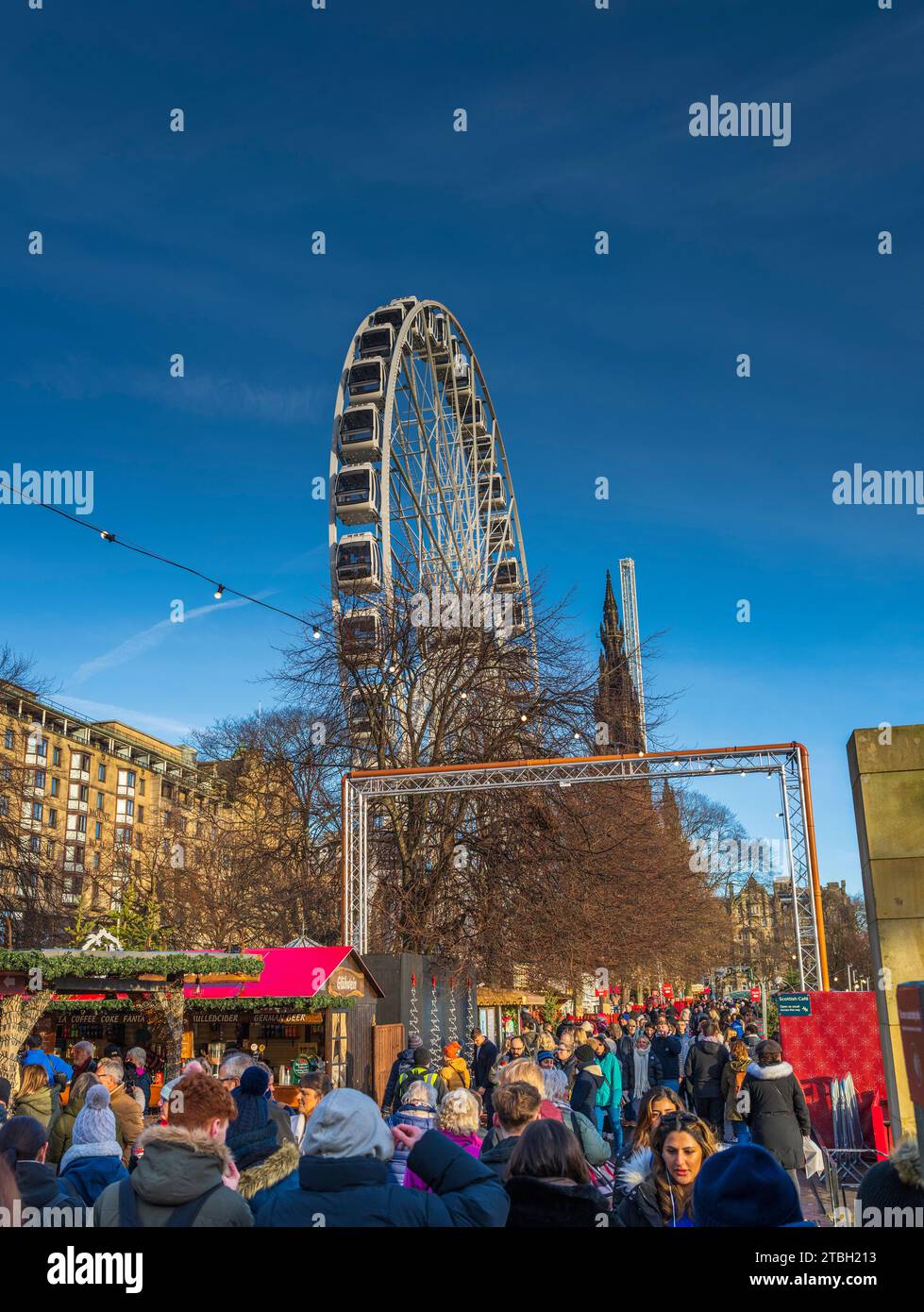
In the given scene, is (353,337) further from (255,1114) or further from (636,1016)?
(255,1114)

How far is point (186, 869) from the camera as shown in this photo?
1670 inches

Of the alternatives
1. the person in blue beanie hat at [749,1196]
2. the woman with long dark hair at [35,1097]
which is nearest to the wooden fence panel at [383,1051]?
the woman with long dark hair at [35,1097]

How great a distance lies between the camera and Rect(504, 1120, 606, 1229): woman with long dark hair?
A: 11.6 feet

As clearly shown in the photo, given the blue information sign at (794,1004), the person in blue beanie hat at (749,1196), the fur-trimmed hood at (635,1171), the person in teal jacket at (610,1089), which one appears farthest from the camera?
the blue information sign at (794,1004)

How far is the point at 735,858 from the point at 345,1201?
4891 centimetres

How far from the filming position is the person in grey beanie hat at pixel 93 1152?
5.30 meters

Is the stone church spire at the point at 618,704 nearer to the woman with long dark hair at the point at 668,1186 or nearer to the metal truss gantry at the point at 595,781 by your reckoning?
the metal truss gantry at the point at 595,781

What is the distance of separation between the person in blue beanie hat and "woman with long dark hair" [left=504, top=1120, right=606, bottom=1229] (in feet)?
3.08

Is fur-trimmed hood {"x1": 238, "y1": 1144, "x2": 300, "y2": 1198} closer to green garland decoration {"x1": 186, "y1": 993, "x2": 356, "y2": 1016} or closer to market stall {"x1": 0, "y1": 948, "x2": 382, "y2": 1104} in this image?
market stall {"x1": 0, "y1": 948, "x2": 382, "y2": 1104}

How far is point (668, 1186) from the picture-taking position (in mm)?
4375

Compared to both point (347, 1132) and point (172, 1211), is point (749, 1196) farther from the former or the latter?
point (172, 1211)

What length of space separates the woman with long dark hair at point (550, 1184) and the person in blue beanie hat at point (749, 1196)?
938 millimetres

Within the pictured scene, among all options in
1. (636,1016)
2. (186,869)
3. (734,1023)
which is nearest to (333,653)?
(636,1016)

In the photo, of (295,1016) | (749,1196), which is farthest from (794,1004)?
(749,1196)
